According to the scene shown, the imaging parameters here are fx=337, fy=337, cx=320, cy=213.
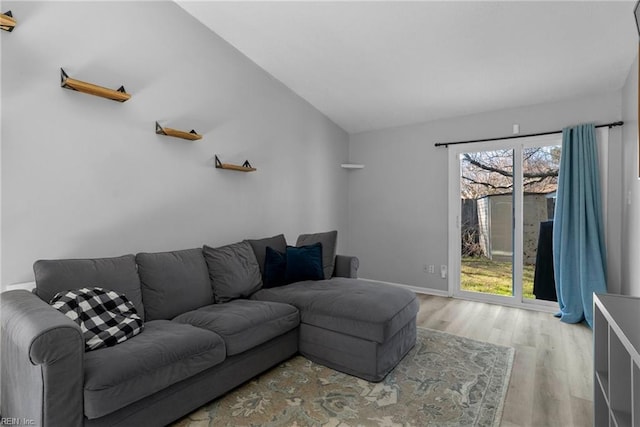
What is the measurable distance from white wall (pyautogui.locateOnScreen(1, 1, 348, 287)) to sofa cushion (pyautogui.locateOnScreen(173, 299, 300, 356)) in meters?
0.87

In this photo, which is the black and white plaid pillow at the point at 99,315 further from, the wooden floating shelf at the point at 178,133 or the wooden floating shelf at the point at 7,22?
the wooden floating shelf at the point at 7,22

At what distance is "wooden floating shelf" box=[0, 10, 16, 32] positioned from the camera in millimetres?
1975

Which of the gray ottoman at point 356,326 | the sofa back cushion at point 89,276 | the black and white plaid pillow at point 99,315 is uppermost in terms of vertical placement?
the sofa back cushion at point 89,276

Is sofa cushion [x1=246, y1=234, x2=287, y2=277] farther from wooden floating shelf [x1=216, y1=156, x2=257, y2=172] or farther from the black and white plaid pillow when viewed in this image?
the black and white plaid pillow

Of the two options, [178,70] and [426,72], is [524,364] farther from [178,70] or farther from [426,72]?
[178,70]

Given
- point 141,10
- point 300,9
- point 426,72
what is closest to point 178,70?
point 141,10

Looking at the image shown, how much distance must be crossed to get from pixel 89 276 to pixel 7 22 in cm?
158

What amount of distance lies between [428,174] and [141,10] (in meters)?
3.70

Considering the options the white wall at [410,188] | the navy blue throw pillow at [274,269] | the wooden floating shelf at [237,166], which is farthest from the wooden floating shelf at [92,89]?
the white wall at [410,188]

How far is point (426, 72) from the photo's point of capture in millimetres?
3494

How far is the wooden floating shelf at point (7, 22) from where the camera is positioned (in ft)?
6.48

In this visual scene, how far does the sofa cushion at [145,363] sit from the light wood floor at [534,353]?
70.4 inches

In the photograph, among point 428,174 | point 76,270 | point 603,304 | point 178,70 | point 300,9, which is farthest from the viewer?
point 428,174

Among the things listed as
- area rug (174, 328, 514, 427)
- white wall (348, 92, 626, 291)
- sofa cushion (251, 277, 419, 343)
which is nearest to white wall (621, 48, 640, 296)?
white wall (348, 92, 626, 291)
